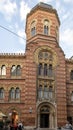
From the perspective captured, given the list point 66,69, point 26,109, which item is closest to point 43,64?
point 66,69

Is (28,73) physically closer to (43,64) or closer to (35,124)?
(43,64)

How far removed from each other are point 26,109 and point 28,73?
206 inches

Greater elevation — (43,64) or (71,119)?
(43,64)

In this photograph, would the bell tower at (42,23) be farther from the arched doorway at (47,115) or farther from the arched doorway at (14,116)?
the arched doorway at (14,116)

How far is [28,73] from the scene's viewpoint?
38344 millimetres

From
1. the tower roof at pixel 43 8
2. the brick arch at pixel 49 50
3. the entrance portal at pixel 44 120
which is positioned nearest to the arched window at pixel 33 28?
the tower roof at pixel 43 8

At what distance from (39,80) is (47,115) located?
5.27 metres

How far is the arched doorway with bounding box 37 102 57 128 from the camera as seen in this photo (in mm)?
37844

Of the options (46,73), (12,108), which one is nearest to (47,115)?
(12,108)

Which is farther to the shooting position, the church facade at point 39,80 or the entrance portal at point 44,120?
the entrance portal at point 44,120

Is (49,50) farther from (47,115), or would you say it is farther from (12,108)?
(12,108)

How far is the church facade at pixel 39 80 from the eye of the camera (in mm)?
37594

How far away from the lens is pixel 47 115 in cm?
3856

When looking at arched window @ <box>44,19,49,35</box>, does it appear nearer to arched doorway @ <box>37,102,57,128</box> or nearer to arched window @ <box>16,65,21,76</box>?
arched window @ <box>16,65,21,76</box>
